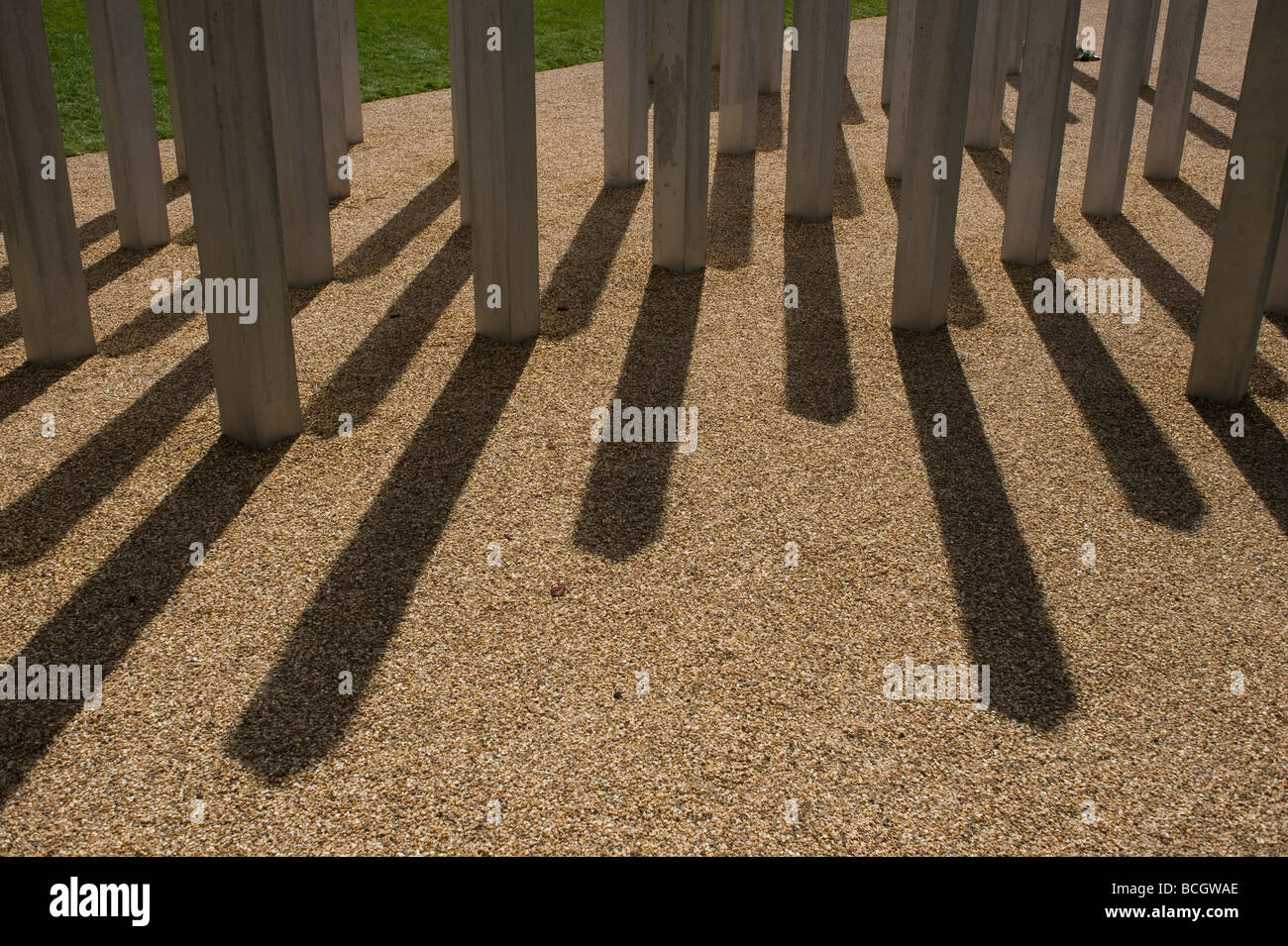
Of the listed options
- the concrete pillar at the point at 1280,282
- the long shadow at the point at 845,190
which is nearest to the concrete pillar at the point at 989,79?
the long shadow at the point at 845,190

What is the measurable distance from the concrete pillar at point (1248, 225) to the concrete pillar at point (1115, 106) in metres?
3.50

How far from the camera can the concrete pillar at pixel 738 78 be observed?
12289 mm

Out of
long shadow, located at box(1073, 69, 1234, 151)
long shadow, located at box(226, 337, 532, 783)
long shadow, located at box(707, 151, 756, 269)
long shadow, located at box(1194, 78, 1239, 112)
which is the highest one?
long shadow, located at box(1194, 78, 1239, 112)

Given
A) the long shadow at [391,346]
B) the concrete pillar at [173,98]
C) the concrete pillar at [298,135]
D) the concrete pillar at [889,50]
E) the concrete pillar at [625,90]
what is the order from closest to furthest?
the long shadow at [391,346] < the concrete pillar at [298,135] < the concrete pillar at [173,98] < the concrete pillar at [625,90] < the concrete pillar at [889,50]

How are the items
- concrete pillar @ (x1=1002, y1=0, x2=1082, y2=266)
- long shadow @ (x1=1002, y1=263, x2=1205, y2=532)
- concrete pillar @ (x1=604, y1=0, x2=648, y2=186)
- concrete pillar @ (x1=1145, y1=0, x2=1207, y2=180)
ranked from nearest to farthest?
long shadow @ (x1=1002, y1=263, x2=1205, y2=532), concrete pillar @ (x1=1002, y1=0, x2=1082, y2=266), concrete pillar @ (x1=604, y1=0, x2=648, y2=186), concrete pillar @ (x1=1145, y1=0, x2=1207, y2=180)

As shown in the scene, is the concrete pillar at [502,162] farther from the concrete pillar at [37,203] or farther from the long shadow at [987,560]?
the long shadow at [987,560]

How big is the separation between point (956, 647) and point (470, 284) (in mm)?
5449

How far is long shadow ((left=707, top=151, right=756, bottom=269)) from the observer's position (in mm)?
10258

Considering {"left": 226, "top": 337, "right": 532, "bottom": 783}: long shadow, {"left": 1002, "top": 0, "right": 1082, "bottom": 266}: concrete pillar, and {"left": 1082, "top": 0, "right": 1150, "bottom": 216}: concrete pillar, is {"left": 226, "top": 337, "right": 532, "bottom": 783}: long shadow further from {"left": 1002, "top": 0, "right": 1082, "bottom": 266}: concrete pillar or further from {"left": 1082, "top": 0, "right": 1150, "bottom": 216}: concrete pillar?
{"left": 1082, "top": 0, "right": 1150, "bottom": 216}: concrete pillar

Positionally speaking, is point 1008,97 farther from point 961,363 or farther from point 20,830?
point 20,830

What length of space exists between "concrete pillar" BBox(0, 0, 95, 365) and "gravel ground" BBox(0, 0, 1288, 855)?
0.29 metres

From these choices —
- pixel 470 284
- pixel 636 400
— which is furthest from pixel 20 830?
pixel 470 284

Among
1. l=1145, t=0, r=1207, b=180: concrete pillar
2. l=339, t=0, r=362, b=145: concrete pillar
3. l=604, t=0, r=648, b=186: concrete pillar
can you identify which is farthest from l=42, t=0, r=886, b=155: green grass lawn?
l=604, t=0, r=648, b=186: concrete pillar

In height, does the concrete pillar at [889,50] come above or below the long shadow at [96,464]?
above
